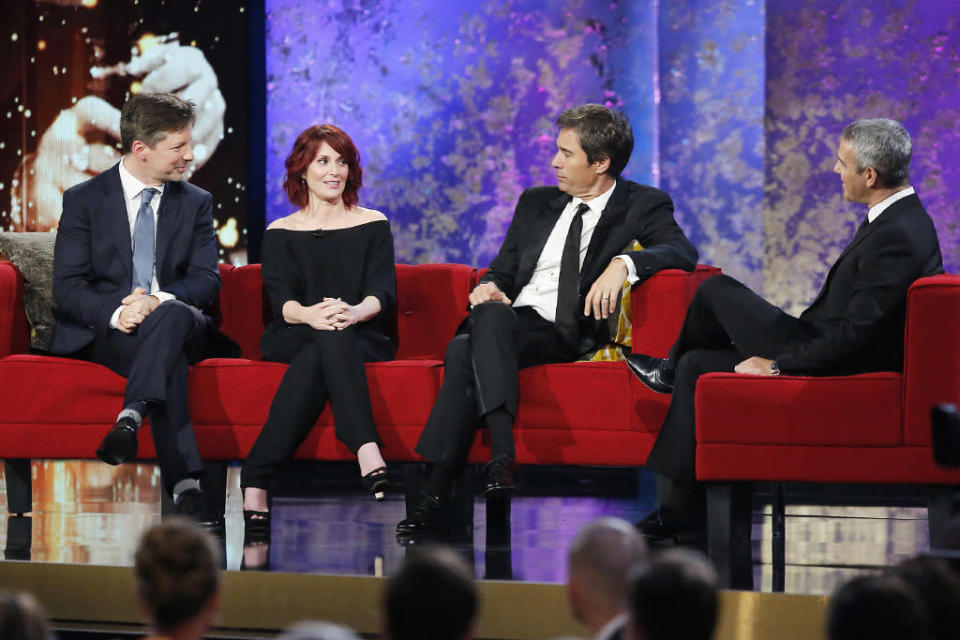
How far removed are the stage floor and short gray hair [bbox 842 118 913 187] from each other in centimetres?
104

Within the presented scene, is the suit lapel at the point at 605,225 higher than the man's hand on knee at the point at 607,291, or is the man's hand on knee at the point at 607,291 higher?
the suit lapel at the point at 605,225

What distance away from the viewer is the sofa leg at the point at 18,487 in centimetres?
391

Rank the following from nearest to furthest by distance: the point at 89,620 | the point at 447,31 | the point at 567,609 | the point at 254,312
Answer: the point at 567,609
the point at 89,620
the point at 254,312
the point at 447,31

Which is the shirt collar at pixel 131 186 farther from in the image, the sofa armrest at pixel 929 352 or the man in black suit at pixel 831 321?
the sofa armrest at pixel 929 352

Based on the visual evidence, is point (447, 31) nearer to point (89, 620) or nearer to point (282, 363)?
point (282, 363)

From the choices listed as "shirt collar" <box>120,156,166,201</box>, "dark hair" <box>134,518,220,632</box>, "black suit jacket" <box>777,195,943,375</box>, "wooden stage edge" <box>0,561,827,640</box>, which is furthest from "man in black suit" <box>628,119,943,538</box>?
"dark hair" <box>134,518,220,632</box>

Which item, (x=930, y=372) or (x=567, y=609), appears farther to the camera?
(x=930, y=372)

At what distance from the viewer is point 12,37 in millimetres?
5711

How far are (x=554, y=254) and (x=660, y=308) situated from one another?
1.49 feet

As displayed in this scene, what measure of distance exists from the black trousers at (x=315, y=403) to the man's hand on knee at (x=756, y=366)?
3.47ft

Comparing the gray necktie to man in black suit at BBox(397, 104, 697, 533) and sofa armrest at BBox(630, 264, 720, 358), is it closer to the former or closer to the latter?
man in black suit at BBox(397, 104, 697, 533)

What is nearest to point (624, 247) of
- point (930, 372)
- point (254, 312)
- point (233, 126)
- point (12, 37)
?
point (930, 372)

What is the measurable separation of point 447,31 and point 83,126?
1.71 m

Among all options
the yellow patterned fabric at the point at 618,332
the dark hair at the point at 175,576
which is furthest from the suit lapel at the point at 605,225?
the dark hair at the point at 175,576
